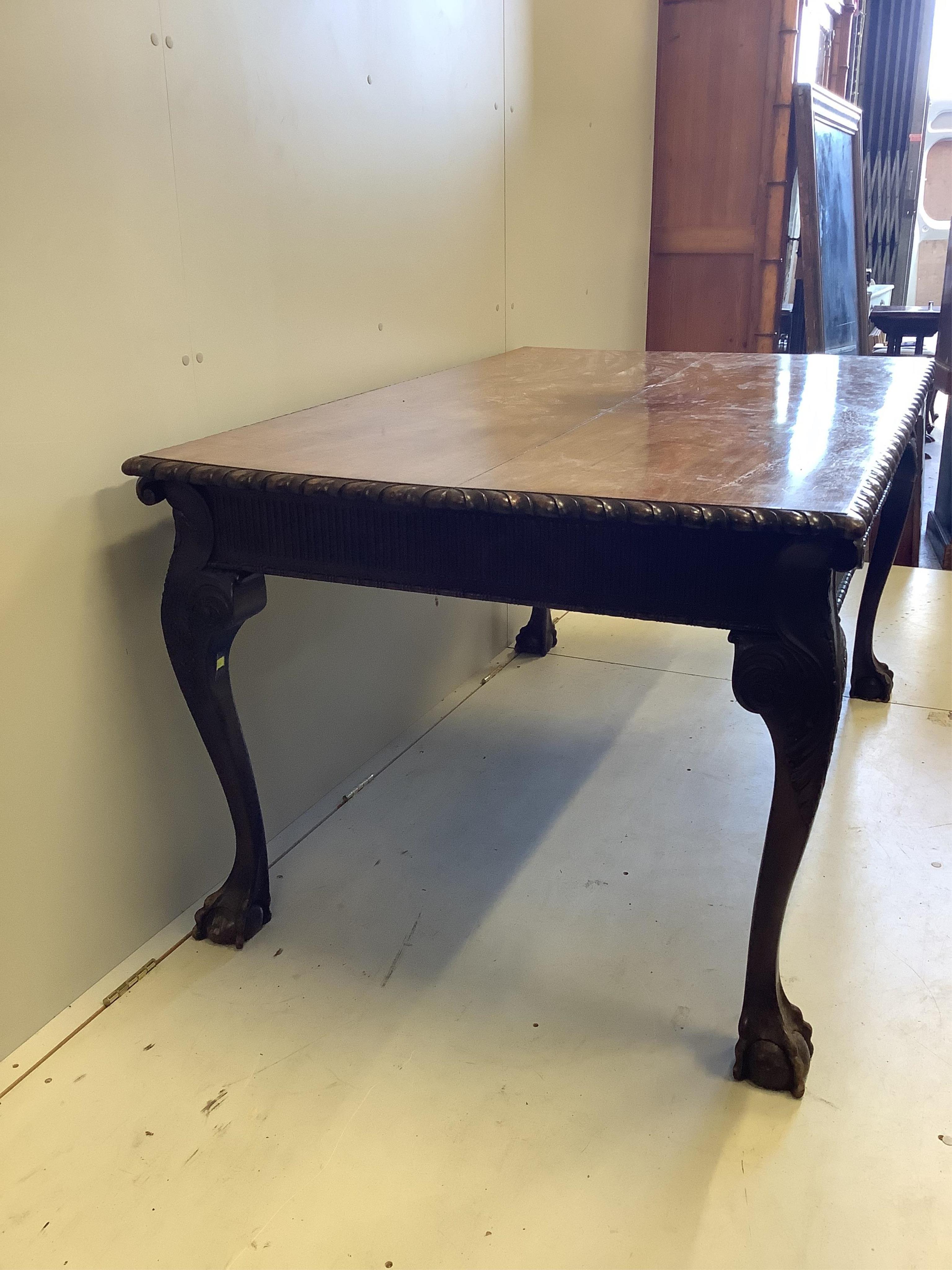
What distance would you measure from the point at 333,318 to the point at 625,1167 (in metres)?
1.26

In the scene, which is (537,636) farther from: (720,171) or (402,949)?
(720,171)

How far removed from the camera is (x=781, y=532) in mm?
958

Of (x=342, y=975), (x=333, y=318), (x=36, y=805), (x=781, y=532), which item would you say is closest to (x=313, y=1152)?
(x=342, y=975)

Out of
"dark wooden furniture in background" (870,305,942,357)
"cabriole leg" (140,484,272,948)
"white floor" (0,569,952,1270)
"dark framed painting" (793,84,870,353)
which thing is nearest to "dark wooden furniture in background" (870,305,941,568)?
"dark wooden furniture in background" (870,305,942,357)

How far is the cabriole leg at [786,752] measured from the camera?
1.01 m

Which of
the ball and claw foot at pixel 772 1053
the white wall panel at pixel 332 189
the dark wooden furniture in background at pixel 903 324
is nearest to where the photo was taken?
the ball and claw foot at pixel 772 1053

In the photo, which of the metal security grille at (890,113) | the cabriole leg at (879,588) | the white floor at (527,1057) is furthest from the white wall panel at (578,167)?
the metal security grille at (890,113)

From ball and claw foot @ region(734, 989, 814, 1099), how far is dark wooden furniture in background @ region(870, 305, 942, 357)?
15.4 feet

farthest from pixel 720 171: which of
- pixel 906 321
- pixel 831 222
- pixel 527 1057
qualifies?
pixel 906 321

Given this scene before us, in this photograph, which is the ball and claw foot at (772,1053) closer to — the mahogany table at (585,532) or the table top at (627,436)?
the mahogany table at (585,532)

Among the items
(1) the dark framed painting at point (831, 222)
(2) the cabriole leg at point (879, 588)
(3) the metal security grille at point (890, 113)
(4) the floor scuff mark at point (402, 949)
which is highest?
(3) the metal security grille at point (890, 113)

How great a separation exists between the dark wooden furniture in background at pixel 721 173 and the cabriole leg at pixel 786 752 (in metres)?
1.89

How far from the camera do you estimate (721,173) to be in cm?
294

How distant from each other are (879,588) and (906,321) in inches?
150
